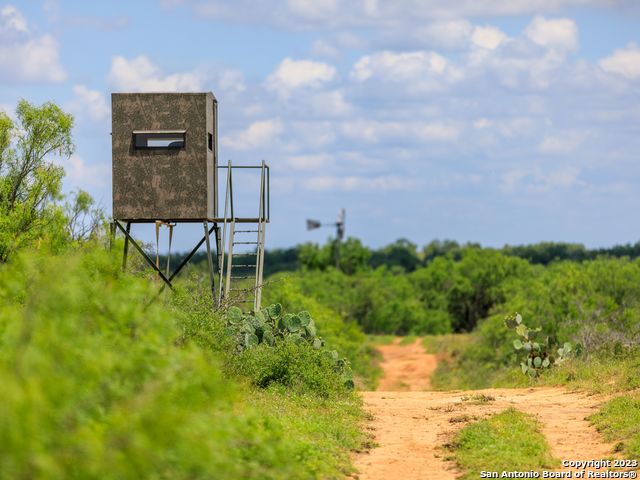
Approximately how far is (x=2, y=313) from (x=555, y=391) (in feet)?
46.0

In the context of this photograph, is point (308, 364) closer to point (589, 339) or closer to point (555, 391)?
point (555, 391)

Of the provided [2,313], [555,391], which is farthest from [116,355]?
[555,391]

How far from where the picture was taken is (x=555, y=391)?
20.4 m

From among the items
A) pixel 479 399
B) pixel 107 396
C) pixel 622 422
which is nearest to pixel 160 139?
pixel 479 399

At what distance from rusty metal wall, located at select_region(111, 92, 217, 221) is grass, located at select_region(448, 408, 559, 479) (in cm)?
764

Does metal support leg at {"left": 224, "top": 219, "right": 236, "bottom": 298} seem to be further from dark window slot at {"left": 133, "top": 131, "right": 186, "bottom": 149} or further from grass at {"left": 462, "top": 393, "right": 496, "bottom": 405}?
grass at {"left": 462, "top": 393, "right": 496, "bottom": 405}

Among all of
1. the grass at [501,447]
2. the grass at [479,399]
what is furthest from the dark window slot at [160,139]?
the grass at [501,447]

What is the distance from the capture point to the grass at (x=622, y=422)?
13375mm

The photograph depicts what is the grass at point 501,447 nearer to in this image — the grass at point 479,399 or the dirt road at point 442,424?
the dirt road at point 442,424

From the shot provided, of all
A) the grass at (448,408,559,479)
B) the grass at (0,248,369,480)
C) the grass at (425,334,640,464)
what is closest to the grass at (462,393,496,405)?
the grass at (425,334,640,464)

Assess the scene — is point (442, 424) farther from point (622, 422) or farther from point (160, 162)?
point (160, 162)

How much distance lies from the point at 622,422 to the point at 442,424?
106 inches

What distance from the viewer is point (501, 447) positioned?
13.1 meters

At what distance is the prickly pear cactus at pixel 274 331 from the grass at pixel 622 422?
484 cm
